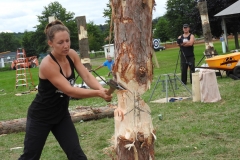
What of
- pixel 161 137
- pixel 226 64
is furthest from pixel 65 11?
pixel 161 137

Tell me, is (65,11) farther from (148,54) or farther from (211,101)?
(148,54)

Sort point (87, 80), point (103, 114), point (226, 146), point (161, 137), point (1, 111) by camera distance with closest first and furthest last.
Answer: point (87, 80)
point (226, 146)
point (161, 137)
point (103, 114)
point (1, 111)

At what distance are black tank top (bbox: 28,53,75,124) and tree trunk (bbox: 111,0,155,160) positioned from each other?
1.87ft

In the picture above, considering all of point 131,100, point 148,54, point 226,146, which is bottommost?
point 226,146

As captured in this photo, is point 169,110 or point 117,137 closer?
point 117,137

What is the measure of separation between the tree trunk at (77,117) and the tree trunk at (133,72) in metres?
4.85

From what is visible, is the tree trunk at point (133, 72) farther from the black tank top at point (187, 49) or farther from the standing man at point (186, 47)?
the black tank top at point (187, 49)

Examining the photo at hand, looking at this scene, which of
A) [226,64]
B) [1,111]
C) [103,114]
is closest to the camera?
[103,114]

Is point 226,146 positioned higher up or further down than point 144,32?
further down

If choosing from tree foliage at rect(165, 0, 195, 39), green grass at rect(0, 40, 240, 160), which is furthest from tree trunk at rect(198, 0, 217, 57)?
tree foliage at rect(165, 0, 195, 39)

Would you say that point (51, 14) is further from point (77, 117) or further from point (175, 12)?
point (77, 117)

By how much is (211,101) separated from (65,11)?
8028cm

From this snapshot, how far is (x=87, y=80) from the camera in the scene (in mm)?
4691

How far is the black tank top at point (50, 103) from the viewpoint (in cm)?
454
